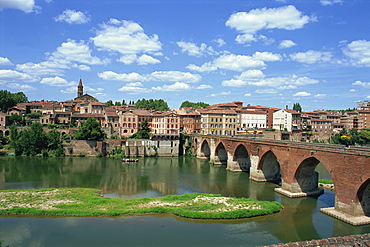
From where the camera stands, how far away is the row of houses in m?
81.6

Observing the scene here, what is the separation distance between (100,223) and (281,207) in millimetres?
19732

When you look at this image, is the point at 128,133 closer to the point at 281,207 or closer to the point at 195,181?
the point at 195,181

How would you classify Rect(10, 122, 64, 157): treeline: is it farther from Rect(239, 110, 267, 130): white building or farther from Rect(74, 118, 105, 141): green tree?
Rect(239, 110, 267, 130): white building

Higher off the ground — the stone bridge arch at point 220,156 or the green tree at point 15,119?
the green tree at point 15,119

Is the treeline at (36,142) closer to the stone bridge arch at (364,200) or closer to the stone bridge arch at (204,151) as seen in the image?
the stone bridge arch at (204,151)

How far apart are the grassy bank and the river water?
0.94 meters

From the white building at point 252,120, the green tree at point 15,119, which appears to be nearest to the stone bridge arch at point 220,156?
the white building at point 252,120

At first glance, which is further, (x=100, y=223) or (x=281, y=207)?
(x=281, y=207)

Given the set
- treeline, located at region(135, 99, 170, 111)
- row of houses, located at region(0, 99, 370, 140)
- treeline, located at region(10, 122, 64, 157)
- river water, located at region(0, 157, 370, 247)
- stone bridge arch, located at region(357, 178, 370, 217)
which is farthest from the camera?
treeline, located at region(135, 99, 170, 111)

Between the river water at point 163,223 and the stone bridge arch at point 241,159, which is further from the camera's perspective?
the stone bridge arch at point 241,159

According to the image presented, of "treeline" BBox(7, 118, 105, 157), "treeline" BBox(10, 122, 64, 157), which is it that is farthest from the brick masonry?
"treeline" BBox(10, 122, 64, 157)

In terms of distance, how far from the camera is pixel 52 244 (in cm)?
2323

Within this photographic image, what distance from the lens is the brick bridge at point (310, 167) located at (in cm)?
2835

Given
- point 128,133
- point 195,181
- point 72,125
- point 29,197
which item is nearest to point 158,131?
point 128,133
